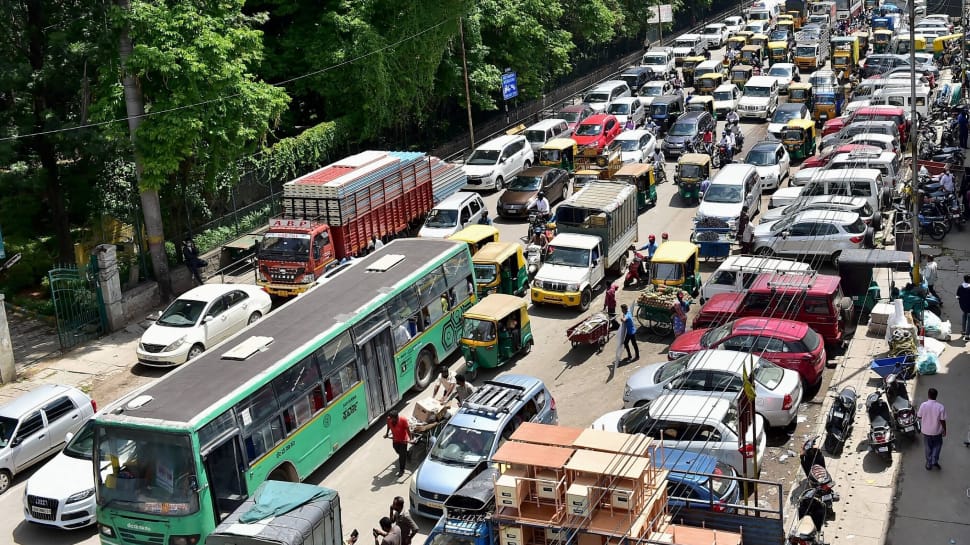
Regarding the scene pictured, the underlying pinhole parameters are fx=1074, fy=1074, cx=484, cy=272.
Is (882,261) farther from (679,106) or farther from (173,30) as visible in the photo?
(679,106)

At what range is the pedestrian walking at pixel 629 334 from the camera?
25703 mm

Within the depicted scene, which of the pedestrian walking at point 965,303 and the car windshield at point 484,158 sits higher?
the car windshield at point 484,158

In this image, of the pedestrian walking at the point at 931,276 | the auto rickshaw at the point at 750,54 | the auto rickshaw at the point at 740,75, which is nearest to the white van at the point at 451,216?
the pedestrian walking at the point at 931,276

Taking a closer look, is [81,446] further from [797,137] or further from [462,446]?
[797,137]

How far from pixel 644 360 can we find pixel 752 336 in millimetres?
3777

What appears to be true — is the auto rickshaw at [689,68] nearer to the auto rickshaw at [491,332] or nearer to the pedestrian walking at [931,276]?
the pedestrian walking at [931,276]

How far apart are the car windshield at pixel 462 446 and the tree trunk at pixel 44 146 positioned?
18.4 m

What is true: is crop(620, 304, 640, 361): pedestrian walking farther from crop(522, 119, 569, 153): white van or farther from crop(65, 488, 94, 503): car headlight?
crop(522, 119, 569, 153): white van

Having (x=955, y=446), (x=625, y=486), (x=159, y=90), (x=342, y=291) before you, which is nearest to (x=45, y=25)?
(x=159, y=90)

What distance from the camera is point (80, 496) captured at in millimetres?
19531

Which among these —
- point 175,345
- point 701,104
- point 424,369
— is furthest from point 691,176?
point 175,345

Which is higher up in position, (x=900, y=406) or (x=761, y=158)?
(x=761, y=158)

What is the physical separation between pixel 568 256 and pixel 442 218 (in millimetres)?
6301

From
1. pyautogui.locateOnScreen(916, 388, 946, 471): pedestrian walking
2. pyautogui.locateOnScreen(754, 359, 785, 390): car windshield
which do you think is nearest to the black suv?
pyautogui.locateOnScreen(754, 359, 785, 390): car windshield
